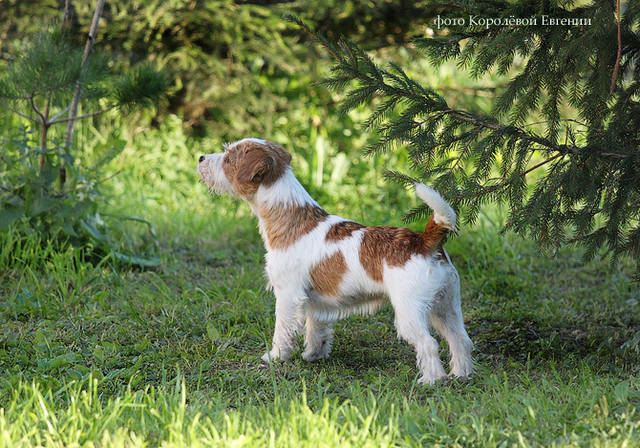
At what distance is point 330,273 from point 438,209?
0.79m

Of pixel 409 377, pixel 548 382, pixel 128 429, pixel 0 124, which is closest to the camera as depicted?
pixel 128 429

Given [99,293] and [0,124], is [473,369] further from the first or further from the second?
[0,124]

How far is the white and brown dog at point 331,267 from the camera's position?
3.76 meters

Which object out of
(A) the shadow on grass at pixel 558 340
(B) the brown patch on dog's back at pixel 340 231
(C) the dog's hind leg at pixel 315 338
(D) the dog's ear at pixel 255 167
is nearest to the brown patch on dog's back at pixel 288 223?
(B) the brown patch on dog's back at pixel 340 231

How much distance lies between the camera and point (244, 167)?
412 cm

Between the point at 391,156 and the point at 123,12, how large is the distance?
3637mm

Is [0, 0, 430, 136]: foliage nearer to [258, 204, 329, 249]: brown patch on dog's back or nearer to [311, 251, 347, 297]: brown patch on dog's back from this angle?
[258, 204, 329, 249]: brown patch on dog's back

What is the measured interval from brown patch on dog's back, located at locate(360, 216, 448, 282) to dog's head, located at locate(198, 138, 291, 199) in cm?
68

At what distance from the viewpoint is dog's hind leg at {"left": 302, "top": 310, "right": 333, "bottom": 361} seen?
4.34 meters

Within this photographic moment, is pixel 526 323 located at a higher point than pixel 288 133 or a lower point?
lower

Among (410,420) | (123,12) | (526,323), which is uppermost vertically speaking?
(123,12)

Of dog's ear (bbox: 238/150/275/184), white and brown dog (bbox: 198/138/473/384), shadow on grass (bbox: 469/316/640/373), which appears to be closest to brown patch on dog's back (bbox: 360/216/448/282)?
white and brown dog (bbox: 198/138/473/384)

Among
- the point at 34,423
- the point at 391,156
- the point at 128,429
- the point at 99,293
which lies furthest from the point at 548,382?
the point at 391,156

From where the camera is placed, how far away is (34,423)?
10.2 feet
